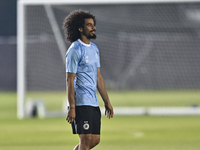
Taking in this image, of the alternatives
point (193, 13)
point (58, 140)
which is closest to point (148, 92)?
point (193, 13)

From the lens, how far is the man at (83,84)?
5863mm

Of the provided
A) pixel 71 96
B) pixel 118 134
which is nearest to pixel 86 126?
pixel 71 96

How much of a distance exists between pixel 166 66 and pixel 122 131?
1650 cm

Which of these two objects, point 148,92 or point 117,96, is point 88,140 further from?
point 148,92

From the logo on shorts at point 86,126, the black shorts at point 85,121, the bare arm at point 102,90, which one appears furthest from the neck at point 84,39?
the logo on shorts at point 86,126

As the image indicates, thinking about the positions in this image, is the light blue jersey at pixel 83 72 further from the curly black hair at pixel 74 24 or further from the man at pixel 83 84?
the curly black hair at pixel 74 24

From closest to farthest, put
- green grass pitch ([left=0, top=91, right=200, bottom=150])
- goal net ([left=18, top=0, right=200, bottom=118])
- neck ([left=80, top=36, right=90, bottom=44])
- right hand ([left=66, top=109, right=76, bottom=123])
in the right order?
right hand ([left=66, top=109, right=76, bottom=123]) < neck ([left=80, top=36, right=90, bottom=44]) < green grass pitch ([left=0, top=91, right=200, bottom=150]) < goal net ([left=18, top=0, right=200, bottom=118])

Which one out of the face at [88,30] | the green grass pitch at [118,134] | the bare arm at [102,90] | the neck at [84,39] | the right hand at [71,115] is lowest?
the green grass pitch at [118,134]

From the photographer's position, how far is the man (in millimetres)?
5863

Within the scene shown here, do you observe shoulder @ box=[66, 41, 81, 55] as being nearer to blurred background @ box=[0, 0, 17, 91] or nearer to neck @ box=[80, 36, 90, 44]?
neck @ box=[80, 36, 90, 44]

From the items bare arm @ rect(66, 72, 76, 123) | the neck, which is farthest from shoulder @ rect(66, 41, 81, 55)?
bare arm @ rect(66, 72, 76, 123)

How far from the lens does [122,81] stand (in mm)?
29031

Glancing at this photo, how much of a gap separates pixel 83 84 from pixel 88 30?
0.61 metres

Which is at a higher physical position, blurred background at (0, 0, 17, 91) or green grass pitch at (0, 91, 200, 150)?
blurred background at (0, 0, 17, 91)
